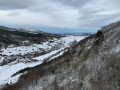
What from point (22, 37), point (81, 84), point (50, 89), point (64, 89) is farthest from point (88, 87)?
point (22, 37)

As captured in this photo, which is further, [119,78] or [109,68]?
[109,68]

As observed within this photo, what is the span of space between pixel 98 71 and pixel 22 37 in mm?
188755

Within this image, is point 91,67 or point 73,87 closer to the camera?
point 73,87

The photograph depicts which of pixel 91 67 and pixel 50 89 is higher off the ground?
pixel 91 67

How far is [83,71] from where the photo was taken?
32.2 ft

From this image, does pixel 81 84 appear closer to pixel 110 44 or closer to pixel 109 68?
pixel 109 68

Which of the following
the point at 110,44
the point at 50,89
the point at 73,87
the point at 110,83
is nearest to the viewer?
the point at 110,83

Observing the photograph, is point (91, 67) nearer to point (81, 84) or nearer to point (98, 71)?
point (98, 71)

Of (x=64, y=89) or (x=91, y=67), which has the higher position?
(x=91, y=67)

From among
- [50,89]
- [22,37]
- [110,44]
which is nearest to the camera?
[50,89]

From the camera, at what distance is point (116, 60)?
8406mm

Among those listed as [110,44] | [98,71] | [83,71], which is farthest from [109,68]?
[110,44]

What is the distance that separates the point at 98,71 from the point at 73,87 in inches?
69.1

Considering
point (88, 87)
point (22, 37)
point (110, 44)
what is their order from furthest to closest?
point (22, 37), point (110, 44), point (88, 87)
